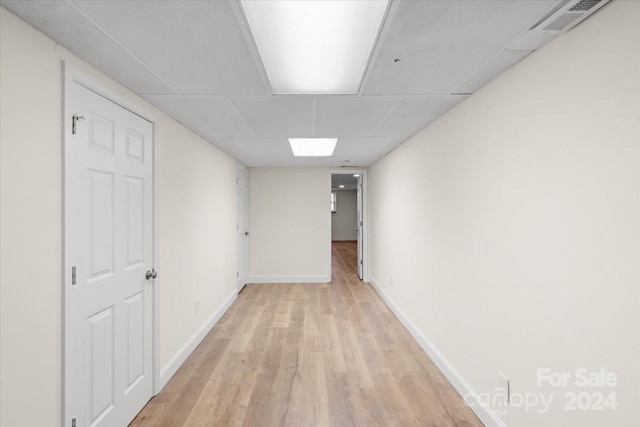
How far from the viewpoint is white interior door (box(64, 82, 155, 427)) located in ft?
4.97

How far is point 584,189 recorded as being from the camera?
126 cm

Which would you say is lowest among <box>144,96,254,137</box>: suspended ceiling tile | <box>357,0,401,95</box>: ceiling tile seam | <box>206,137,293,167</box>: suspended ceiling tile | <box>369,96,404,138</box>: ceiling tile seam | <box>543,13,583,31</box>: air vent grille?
<box>543,13,583,31</box>: air vent grille

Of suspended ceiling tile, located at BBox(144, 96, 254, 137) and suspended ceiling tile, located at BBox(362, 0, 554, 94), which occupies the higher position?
Answer: suspended ceiling tile, located at BBox(144, 96, 254, 137)

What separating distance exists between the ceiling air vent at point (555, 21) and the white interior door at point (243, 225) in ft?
13.6

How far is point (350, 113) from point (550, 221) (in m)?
1.62

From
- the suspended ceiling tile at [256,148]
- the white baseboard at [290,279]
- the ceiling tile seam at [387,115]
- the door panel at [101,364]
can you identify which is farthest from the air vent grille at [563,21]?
the white baseboard at [290,279]

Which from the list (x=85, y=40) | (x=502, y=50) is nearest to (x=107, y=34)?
(x=85, y=40)

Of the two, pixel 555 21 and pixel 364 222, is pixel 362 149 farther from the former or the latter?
pixel 555 21

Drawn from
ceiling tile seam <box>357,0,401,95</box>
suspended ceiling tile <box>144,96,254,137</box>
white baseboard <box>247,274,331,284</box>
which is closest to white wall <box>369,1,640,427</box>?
ceiling tile seam <box>357,0,401,95</box>

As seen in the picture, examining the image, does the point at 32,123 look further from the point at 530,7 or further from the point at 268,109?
the point at 530,7

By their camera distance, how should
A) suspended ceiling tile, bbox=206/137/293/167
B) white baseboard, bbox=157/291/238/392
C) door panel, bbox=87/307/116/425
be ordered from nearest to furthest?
door panel, bbox=87/307/116/425 → white baseboard, bbox=157/291/238/392 → suspended ceiling tile, bbox=206/137/293/167

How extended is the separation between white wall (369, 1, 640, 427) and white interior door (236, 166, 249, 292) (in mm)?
3448

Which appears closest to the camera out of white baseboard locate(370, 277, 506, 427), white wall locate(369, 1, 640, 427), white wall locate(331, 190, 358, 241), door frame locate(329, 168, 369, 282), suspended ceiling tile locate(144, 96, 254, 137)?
white wall locate(369, 1, 640, 427)

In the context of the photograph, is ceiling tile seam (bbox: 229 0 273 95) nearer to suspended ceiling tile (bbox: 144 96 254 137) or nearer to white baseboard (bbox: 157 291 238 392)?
suspended ceiling tile (bbox: 144 96 254 137)
